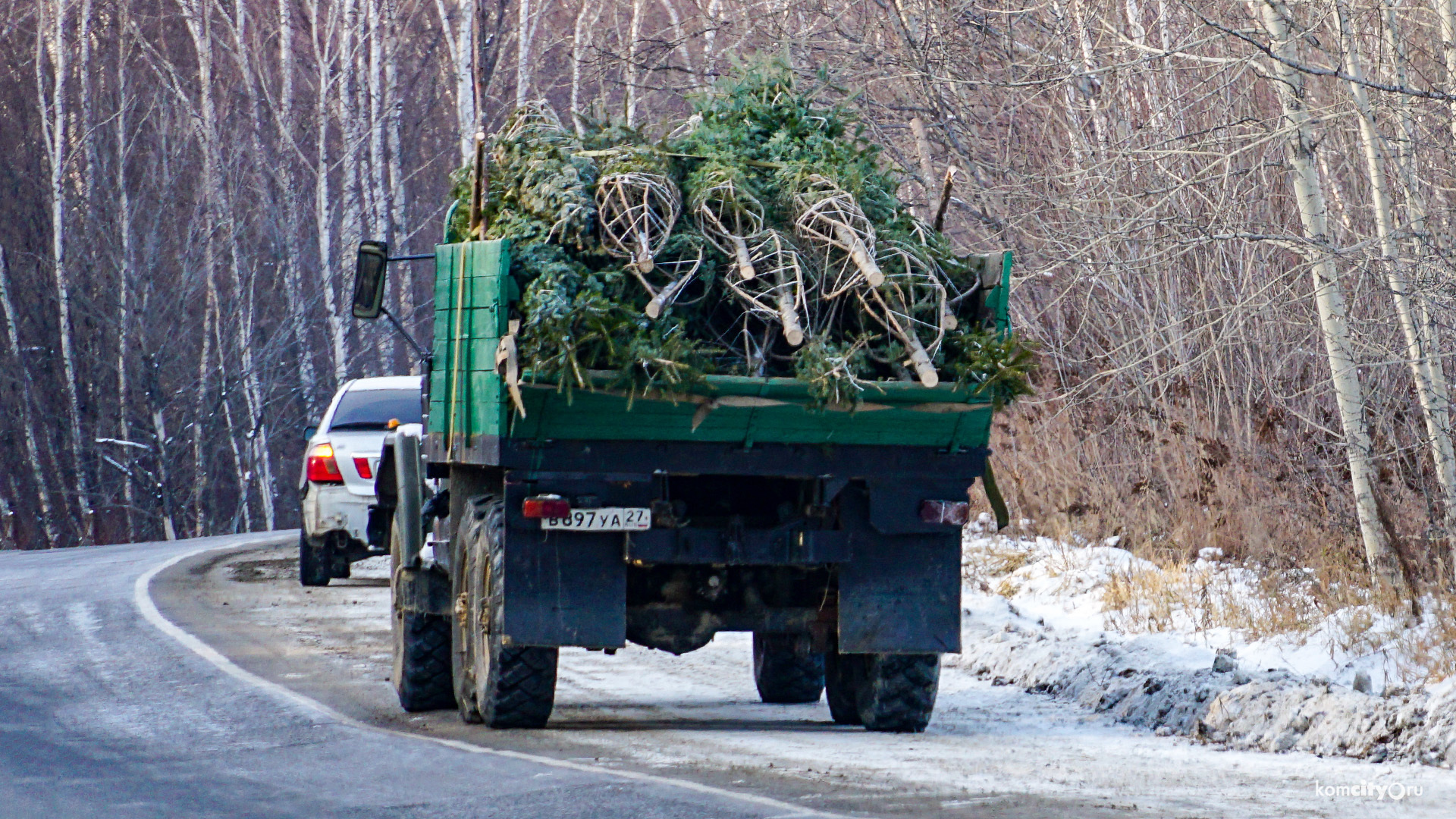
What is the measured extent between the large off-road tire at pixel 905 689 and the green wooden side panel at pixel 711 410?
1.13 m

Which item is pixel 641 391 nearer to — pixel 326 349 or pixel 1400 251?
pixel 1400 251

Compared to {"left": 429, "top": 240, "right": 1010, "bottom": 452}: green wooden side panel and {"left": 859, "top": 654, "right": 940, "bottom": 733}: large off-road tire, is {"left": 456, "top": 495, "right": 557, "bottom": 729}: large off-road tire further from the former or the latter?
{"left": 859, "top": 654, "right": 940, "bottom": 733}: large off-road tire

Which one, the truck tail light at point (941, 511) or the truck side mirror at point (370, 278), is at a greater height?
the truck side mirror at point (370, 278)

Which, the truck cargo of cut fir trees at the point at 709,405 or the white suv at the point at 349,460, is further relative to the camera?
the white suv at the point at 349,460

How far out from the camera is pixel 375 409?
15.8 m

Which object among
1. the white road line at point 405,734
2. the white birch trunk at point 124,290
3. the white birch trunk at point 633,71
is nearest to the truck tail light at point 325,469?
the white road line at point 405,734

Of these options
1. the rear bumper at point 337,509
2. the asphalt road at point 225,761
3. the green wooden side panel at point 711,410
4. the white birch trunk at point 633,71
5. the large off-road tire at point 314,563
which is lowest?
the asphalt road at point 225,761

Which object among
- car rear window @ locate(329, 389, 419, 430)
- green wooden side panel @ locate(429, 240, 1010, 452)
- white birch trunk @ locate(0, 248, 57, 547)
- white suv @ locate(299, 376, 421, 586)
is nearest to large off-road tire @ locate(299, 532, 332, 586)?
white suv @ locate(299, 376, 421, 586)

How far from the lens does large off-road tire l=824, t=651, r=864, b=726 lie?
9.06 metres

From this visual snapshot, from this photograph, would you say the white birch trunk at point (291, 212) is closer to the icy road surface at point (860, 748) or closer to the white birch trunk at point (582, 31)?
the white birch trunk at point (582, 31)

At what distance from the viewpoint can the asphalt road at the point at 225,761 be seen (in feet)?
21.4

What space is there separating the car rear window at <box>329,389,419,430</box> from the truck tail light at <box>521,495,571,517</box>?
7.84 meters

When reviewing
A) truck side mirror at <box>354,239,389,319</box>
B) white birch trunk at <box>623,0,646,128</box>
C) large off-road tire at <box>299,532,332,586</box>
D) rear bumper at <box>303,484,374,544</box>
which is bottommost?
large off-road tire at <box>299,532,332,586</box>

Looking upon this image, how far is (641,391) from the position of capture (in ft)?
25.2
